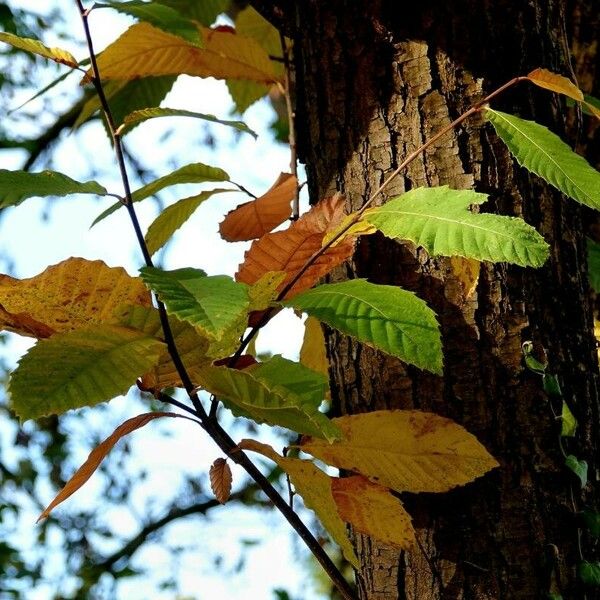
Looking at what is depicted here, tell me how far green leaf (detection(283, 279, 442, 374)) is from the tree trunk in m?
0.20

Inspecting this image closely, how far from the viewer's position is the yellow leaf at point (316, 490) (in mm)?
729

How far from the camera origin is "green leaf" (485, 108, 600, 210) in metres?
0.69

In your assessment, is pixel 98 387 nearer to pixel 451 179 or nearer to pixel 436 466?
pixel 436 466

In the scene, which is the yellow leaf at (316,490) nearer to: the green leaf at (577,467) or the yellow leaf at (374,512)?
the yellow leaf at (374,512)

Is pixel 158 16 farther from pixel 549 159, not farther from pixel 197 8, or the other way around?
pixel 197 8

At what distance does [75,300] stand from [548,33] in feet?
2.02

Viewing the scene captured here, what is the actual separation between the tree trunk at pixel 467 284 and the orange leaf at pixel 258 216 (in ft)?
0.13

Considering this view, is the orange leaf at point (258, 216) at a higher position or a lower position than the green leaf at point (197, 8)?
lower

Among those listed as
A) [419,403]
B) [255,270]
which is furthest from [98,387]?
[419,403]

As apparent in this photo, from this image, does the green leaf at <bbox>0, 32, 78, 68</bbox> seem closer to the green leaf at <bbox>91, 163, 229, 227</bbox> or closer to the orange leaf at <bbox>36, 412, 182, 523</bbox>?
the green leaf at <bbox>91, 163, 229, 227</bbox>

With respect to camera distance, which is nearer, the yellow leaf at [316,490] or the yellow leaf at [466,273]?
the yellow leaf at [316,490]

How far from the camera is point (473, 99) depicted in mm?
882

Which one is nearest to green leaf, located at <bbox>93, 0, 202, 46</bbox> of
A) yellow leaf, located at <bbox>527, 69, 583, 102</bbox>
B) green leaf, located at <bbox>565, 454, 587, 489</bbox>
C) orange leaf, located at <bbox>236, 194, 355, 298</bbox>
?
orange leaf, located at <bbox>236, 194, 355, 298</bbox>

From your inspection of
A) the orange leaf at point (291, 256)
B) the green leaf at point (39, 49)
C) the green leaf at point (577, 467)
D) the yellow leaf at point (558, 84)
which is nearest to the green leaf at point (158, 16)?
the green leaf at point (39, 49)
